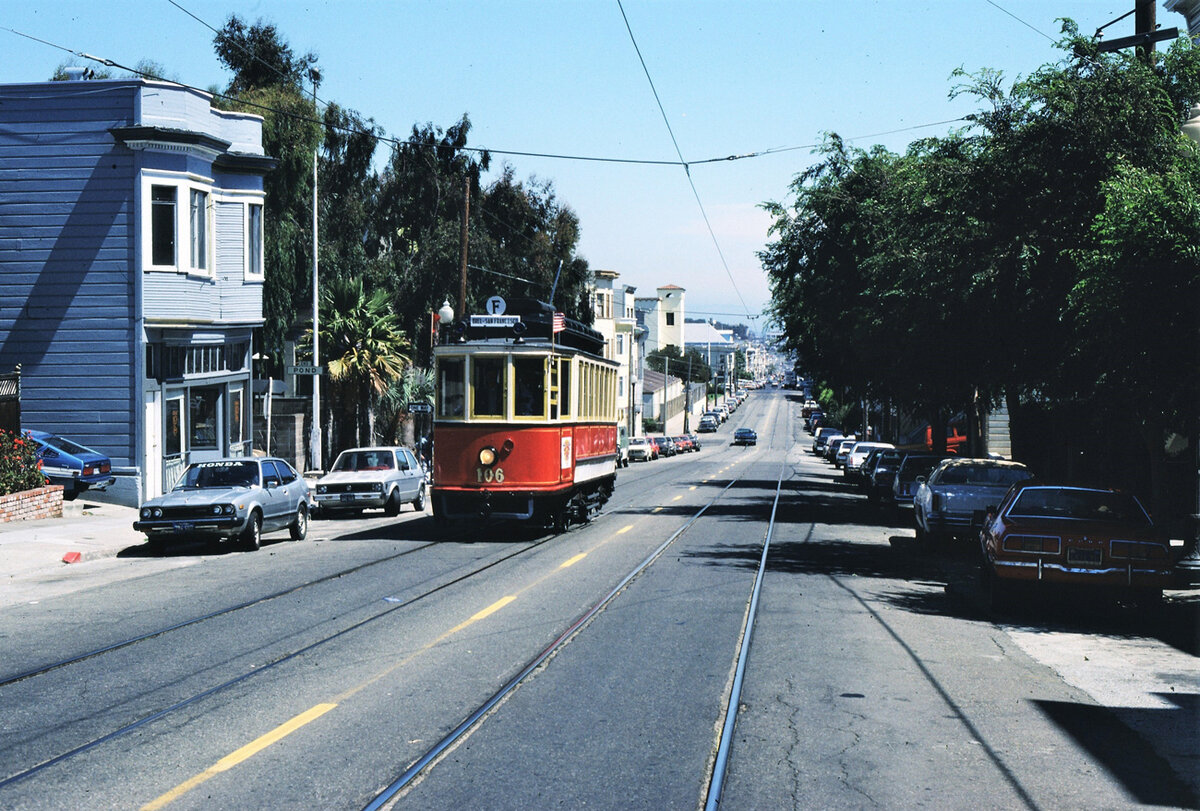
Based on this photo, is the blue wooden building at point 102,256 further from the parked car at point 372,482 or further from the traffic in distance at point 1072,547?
the traffic in distance at point 1072,547

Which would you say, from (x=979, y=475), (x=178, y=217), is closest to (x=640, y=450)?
(x=178, y=217)

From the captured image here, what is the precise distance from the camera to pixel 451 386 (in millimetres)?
22422

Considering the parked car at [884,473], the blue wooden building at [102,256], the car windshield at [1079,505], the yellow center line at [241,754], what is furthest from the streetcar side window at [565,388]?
the parked car at [884,473]

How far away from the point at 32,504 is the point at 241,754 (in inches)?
756


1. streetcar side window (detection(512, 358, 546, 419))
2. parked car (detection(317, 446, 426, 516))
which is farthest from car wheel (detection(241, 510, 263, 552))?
parked car (detection(317, 446, 426, 516))

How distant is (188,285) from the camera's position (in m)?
29.3

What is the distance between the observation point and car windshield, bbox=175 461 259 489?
21.4 m

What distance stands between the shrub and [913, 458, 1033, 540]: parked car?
17.3 metres

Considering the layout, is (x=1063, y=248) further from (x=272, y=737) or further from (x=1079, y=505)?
(x=272, y=737)

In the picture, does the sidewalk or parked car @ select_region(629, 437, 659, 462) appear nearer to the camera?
the sidewalk

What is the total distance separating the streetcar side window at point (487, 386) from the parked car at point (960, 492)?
7.74 m

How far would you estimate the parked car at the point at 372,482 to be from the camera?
28.2 meters

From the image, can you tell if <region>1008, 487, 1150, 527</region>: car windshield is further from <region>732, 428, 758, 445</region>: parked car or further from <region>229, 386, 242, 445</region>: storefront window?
<region>732, 428, 758, 445</region>: parked car

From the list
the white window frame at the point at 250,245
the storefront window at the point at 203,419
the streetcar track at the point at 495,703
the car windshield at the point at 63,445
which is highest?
the white window frame at the point at 250,245
